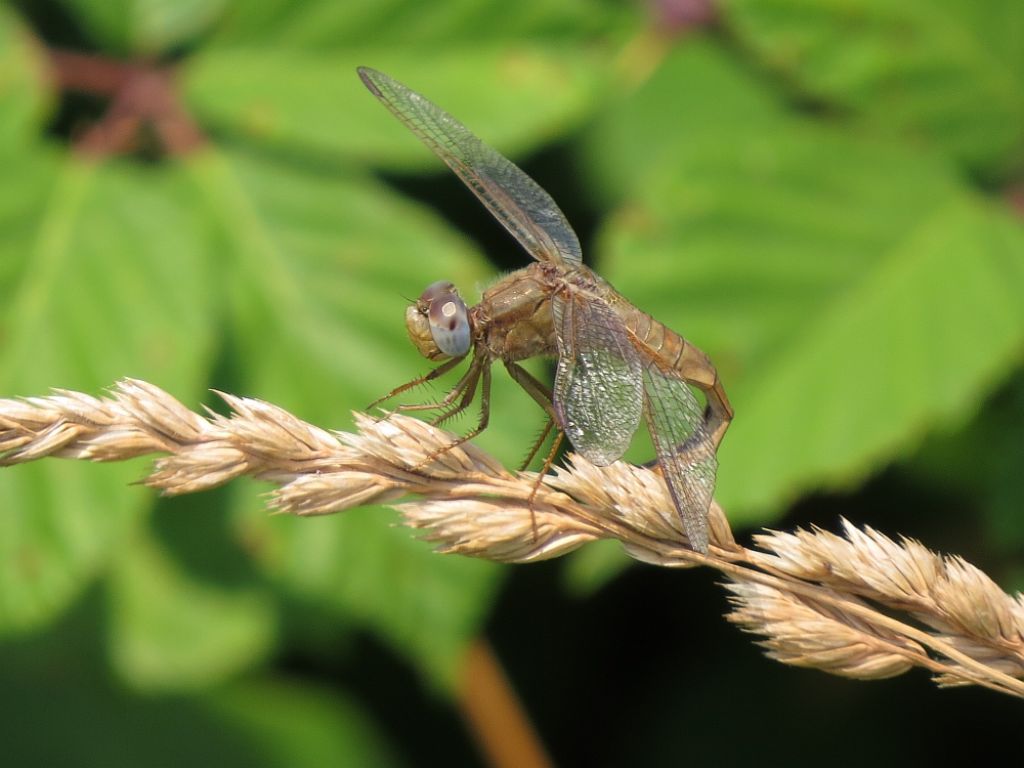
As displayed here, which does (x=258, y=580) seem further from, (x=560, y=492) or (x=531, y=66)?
(x=560, y=492)

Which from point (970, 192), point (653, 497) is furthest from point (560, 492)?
point (970, 192)

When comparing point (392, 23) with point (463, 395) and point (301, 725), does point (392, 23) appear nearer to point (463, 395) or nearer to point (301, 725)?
point (463, 395)

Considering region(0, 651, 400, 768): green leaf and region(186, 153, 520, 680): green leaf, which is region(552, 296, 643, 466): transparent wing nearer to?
region(186, 153, 520, 680): green leaf

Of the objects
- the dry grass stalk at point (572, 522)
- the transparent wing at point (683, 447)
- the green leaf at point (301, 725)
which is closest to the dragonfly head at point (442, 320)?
the transparent wing at point (683, 447)

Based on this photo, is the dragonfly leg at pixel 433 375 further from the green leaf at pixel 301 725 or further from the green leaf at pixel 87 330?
the green leaf at pixel 301 725

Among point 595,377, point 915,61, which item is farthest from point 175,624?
point 915,61
